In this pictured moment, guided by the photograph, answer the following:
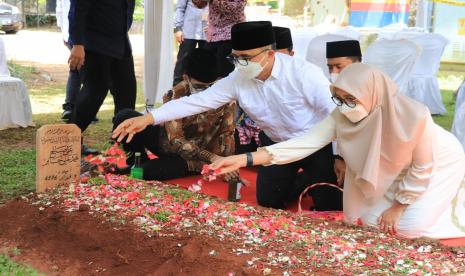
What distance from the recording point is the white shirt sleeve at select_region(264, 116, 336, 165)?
2988mm

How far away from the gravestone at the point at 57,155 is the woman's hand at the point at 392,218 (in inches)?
65.6

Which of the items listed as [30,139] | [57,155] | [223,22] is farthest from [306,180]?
[30,139]

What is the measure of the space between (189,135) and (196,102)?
2.84 ft

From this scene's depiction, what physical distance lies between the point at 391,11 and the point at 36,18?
49.2ft

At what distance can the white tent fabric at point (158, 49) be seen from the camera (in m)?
6.59

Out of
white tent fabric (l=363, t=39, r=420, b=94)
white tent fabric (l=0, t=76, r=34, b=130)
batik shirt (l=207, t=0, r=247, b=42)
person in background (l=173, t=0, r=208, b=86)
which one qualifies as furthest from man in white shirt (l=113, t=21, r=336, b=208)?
white tent fabric (l=363, t=39, r=420, b=94)

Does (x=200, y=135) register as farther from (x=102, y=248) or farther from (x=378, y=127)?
(x=102, y=248)

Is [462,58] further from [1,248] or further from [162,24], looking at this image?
[1,248]

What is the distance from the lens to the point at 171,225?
105 inches

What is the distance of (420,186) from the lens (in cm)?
293

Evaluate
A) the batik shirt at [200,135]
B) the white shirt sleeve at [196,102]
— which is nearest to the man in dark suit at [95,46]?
the batik shirt at [200,135]

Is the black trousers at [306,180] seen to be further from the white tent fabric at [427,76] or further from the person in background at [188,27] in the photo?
the white tent fabric at [427,76]

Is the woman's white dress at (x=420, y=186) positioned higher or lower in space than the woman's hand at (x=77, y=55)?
lower

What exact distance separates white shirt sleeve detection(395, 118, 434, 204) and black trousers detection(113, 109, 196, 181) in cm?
193
